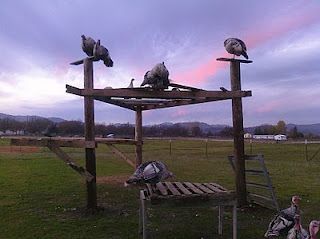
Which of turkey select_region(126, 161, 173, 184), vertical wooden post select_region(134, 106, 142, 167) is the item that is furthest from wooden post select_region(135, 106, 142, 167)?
turkey select_region(126, 161, 173, 184)

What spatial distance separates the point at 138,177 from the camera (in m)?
7.04

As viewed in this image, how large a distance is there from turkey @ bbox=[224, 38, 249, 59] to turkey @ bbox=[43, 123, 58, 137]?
15.4 ft

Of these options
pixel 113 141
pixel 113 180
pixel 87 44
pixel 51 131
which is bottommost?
A: pixel 113 180

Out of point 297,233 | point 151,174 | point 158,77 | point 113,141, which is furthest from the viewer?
point 113,141

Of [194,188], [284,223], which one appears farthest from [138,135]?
[284,223]

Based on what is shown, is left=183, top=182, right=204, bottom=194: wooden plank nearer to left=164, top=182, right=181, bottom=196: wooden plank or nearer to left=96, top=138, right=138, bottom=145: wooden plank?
left=164, top=182, right=181, bottom=196: wooden plank

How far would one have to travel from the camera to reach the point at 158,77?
951 cm

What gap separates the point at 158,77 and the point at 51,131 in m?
3.26

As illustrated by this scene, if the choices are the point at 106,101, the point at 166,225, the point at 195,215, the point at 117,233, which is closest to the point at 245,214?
the point at 195,215

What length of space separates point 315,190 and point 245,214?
4373 millimetres

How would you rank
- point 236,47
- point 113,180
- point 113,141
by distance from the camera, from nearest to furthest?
point 236,47
point 113,141
point 113,180

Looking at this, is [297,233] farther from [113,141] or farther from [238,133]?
[113,141]

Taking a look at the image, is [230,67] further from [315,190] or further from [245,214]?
[315,190]

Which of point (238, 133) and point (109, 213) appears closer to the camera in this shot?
point (109, 213)
